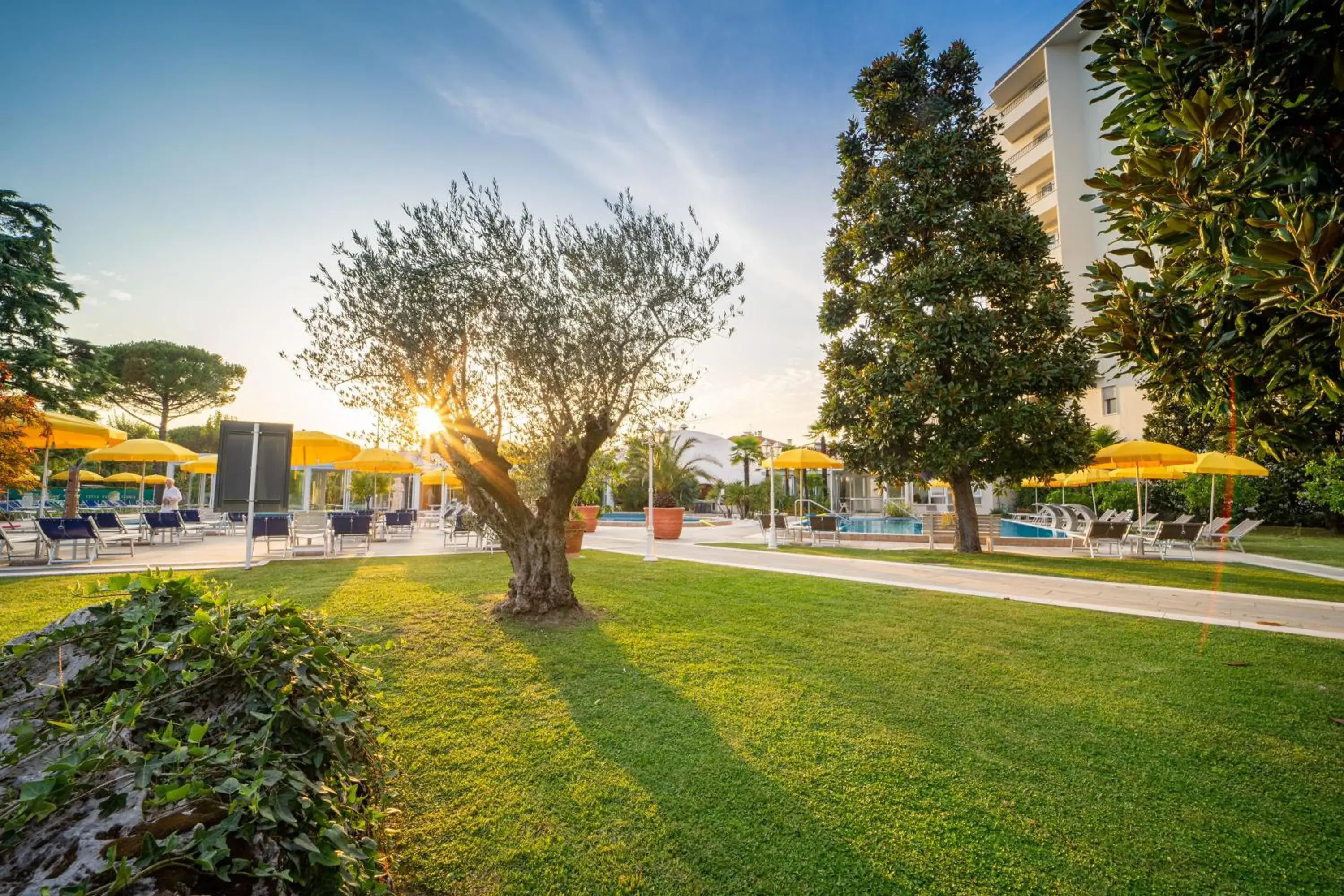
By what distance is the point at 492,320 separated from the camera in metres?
6.49

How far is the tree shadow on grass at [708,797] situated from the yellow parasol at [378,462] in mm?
13751

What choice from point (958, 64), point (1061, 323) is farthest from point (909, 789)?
point (958, 64)

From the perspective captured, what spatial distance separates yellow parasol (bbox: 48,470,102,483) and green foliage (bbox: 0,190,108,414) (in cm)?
575

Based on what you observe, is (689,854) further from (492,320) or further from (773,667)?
(492,320)

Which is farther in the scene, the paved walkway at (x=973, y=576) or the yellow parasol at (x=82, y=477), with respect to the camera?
the yellow parasol at (x=82, y=477)

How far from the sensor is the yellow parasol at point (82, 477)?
26.0 m

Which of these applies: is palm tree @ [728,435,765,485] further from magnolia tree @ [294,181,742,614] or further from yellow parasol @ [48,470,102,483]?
yellow parasol @ [48,470,102,483]

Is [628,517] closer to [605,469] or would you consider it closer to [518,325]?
[605,469]

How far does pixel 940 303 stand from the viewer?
41.6 ft

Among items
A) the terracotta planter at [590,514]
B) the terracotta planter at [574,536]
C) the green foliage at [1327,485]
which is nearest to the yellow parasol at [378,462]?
the terracotta planter at [574,536]

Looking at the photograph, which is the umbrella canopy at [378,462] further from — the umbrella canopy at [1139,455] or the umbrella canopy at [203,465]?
the umbrella canopy at [1139,455]

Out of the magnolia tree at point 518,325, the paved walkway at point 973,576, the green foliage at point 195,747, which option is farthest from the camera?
the paved walkway at point 973,576

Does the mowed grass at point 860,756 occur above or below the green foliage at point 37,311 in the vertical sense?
below

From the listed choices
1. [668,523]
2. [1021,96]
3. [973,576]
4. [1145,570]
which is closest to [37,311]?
[668,523]
